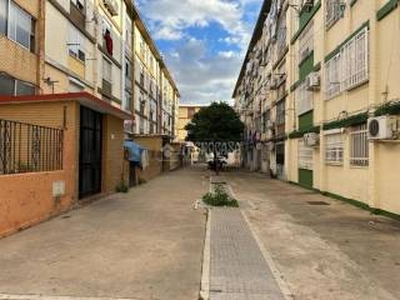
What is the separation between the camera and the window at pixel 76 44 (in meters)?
24.9

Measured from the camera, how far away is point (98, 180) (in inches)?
733

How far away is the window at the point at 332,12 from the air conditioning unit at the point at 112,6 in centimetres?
1544

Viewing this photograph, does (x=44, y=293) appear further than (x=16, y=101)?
No

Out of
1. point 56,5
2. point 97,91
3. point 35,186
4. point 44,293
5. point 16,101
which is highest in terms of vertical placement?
point 56,5

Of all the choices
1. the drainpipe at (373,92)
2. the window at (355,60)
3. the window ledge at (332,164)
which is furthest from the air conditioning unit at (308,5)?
the drainpipe at (373,92)

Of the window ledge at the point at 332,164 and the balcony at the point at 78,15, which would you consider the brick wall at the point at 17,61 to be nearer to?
the balcony at the point at 78,15

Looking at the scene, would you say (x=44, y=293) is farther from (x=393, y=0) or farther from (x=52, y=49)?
(x=52, y=49)

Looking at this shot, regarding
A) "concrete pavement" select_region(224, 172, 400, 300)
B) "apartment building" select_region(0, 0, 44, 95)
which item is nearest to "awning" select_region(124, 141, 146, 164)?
"apartment building" select_region(0, 0, 44, 95)

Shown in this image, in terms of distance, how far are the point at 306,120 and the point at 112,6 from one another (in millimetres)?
15063

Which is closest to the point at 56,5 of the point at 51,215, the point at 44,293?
the point at 51,215

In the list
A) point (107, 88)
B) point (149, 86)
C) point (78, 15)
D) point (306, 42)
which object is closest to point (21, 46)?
point (78, 15)

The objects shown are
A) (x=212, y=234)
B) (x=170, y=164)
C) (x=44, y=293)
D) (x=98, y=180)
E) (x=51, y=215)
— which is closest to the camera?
(x=44, y=293)

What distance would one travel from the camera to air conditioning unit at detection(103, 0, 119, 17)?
3173 centimetres

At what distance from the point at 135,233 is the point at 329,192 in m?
12.5
